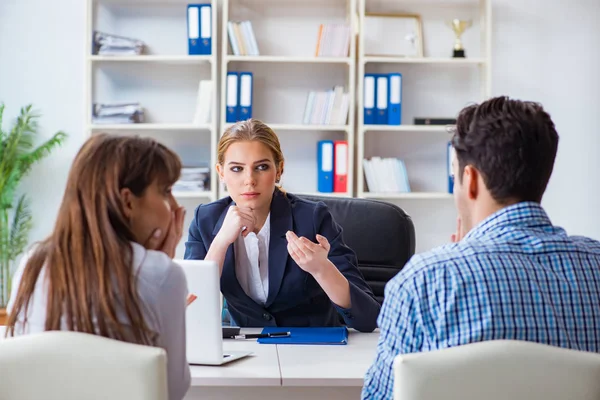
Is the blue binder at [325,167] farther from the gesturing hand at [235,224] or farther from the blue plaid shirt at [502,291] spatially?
the blue plaid shirt at [502,291]

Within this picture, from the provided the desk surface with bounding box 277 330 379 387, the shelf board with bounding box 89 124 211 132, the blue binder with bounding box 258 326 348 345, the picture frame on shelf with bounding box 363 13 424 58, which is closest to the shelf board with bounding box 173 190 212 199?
the shelf board with bounding box 89 124 211 132

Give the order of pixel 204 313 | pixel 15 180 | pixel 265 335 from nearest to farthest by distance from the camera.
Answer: pixel 204 313, pixel 265 335, pixel 15 180

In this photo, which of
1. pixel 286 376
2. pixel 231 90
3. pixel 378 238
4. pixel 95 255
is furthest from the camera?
pixel 231 90

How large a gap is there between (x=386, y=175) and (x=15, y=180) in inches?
82.7

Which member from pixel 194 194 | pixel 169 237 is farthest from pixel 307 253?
pixel 194 194

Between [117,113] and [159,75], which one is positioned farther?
[159,75]

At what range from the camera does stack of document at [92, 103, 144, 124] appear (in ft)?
14.3

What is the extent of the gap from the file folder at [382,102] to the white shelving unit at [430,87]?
0.73 feet

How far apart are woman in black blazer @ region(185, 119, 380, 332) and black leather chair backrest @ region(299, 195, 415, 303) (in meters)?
0.25

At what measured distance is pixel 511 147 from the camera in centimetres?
130

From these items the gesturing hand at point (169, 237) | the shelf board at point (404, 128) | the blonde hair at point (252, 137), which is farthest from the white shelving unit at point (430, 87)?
the gesturing hand at point (169, 237)

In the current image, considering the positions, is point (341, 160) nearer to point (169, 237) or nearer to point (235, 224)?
point (235, 224)

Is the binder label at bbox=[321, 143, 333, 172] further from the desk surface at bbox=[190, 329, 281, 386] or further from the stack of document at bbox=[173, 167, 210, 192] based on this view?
the desk surface at bbox=[190, 329, 281, 386]

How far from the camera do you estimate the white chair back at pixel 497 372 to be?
112 centimetres
